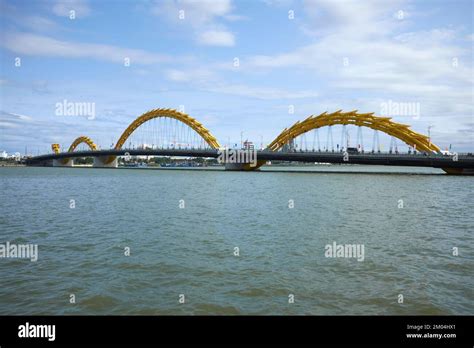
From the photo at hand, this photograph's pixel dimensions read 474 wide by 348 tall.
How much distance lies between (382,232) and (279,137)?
68746 millimetres

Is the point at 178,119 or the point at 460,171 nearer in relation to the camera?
the point at 460,171

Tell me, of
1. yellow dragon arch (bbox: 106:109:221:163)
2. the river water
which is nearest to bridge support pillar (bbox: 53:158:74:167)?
yellow dragon arch (bbox: 106:109:221:163)

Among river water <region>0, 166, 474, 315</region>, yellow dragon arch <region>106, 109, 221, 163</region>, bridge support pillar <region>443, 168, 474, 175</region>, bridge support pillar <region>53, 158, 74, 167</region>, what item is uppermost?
yellow dragon arch <region>106, 109, 221, 163</region>

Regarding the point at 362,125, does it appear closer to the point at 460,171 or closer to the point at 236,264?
the point at 460,171

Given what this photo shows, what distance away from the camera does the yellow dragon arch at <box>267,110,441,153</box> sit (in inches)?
2719

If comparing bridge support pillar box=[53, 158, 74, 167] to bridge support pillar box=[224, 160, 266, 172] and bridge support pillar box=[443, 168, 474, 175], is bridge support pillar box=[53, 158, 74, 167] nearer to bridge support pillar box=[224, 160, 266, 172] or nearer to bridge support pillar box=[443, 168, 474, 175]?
bridge support pillar box=[224, 160, 266, 172]

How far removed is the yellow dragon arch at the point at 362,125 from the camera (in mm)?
69062

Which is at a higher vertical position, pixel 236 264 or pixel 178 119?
pixel 178 119

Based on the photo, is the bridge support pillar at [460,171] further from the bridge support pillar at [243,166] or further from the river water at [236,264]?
Answer: the river water at [236,264]

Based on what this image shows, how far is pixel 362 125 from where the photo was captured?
2886 inches

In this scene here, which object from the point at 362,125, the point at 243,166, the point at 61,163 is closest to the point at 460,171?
the point at 362,125
